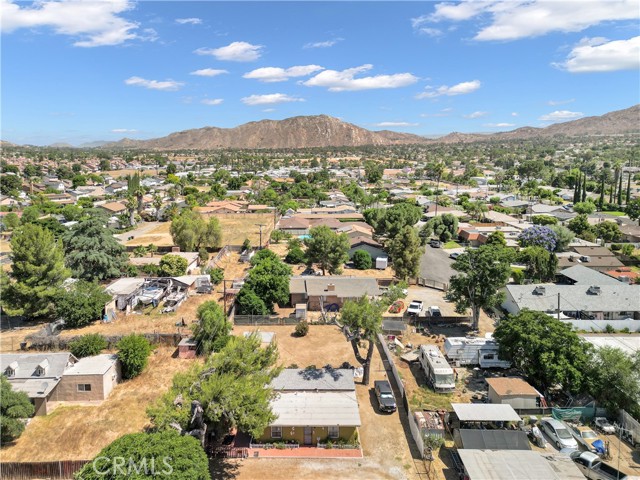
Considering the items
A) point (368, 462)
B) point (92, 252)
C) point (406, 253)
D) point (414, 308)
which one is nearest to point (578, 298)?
point (414, 308)

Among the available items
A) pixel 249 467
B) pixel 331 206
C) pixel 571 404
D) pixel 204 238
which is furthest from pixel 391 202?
pixel 249 467

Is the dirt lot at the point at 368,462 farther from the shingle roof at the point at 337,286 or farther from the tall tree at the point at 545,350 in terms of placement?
the shingle roof at the point at 337,286

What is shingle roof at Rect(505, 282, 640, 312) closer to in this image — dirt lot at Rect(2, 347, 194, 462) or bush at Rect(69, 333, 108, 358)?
dirt lot at Rect(2, 347, 194, 462)

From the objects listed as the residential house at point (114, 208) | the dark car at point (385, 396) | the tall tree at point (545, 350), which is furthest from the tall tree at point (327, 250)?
the residential house at point (114, 208)

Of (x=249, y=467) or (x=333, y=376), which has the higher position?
(x=333, y=376)

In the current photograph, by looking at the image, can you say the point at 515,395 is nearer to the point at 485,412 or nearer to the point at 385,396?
the point at 485,412

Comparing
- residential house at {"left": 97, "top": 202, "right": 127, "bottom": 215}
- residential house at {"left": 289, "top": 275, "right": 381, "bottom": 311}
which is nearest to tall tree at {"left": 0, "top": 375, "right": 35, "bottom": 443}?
residential house at {"left": 289, "top": 275, "right": 381, "bottom": 311}

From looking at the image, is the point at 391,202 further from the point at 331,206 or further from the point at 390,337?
the point at 390,337
